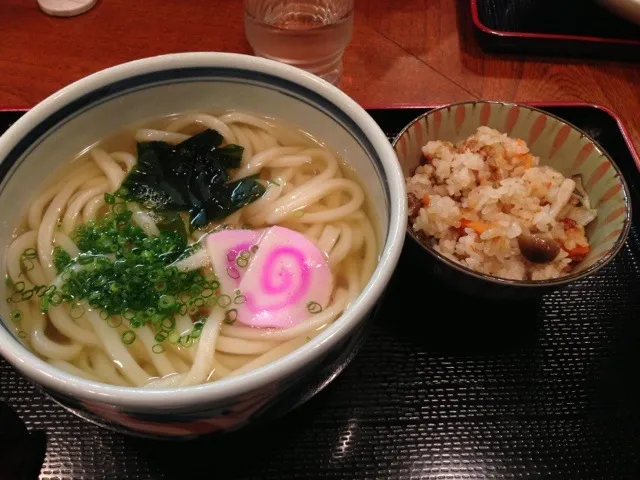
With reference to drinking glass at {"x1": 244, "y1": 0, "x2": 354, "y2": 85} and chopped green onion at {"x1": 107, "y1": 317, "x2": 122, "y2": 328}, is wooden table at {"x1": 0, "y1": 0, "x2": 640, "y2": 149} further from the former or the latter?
chopped green onion at {"x1": 107, "y1": 317, "x2": 122, "y2": 328}

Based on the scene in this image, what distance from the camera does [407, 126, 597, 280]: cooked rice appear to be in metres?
1.38

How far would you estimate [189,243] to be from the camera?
50.0 inches

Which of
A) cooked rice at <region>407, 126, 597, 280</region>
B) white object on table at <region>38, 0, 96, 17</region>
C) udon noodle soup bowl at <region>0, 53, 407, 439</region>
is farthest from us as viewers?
white object on table at <region>38, 0, 96, 17</region>

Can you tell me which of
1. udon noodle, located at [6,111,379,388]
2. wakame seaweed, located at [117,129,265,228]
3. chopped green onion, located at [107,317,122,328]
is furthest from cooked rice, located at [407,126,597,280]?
chopped green onion, located at [107,317,122,328]

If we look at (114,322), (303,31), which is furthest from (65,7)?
(114,322)

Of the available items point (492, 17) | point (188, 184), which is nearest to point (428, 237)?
point (188, 184)

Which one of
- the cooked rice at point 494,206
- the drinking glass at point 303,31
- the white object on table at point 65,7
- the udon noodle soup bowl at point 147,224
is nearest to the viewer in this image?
the udon noodle soup bowl at point 147,224

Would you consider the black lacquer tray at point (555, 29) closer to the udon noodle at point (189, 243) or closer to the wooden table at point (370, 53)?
the wooden table at point (370, 53)

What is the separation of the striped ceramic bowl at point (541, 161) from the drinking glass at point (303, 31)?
52cm

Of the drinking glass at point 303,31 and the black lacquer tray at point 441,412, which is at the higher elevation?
the drinking glass at point 303,31

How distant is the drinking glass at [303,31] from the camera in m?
1.83

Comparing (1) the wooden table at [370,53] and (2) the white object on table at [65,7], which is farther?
(2) the white object on table at [65,7]

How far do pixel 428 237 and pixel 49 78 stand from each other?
57.1 inches

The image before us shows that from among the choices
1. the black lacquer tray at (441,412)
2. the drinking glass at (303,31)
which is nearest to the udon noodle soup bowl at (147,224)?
the black lacquer tray at (441,412)
